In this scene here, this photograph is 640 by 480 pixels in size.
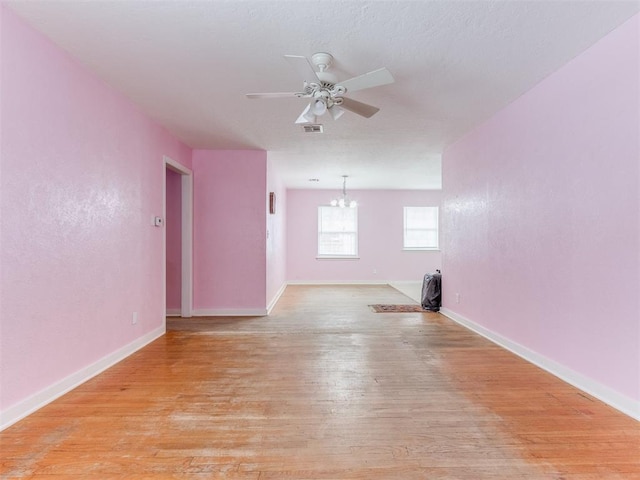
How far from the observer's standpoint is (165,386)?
2.55 metres

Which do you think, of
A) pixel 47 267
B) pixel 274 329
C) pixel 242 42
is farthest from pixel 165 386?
pixel 242 42

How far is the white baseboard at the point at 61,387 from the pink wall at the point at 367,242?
547cm

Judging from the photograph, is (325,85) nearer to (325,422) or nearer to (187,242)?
(325,422)

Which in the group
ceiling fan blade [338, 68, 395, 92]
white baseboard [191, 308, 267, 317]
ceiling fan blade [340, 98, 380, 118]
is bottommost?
white baseboard [191, 308, 267, 317]

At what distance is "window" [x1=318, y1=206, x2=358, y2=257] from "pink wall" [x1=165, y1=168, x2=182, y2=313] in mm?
4346

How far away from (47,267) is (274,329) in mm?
2505

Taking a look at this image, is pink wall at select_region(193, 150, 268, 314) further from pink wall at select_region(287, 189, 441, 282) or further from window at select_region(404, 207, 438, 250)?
window at select_region(404, 207, 438, 250)

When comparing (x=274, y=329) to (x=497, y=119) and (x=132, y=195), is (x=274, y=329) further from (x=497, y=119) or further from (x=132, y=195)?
(x=497, y=119)

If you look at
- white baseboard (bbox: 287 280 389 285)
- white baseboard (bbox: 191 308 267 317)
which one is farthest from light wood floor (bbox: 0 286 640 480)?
white baseboard (bbox: 287 280 389 285)

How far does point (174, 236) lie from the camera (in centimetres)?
498

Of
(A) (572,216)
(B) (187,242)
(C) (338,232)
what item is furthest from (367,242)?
(A) (572,216)

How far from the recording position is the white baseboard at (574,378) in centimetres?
211

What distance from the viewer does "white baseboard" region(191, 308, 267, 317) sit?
16.1ft

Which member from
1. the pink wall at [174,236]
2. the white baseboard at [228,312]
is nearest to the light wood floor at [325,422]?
the white baseboard at [228,312]
